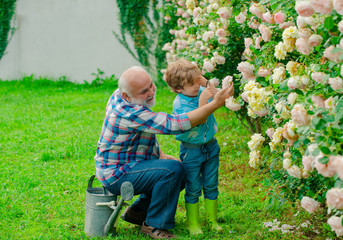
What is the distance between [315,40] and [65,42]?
8.91 metres

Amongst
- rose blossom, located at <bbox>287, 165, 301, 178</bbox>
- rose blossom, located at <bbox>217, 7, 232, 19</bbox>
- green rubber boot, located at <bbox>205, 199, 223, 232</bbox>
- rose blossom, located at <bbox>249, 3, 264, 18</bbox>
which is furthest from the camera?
rose blossom, located at <bbox>217, 7, 232, 19</bbox>

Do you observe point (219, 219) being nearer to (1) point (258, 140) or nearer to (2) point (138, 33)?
(1) point (258, 140)

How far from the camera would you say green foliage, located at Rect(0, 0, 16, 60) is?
10156mm

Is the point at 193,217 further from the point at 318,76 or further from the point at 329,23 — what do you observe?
the point at 329,23

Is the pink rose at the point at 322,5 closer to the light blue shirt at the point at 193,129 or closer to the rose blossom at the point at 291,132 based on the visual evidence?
the rose blossom at the point at 291,132

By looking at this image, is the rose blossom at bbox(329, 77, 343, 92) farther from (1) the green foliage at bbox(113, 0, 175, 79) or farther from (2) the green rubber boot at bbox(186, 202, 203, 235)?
(1) the green foliage at bbox(113, 0, 175, 79)

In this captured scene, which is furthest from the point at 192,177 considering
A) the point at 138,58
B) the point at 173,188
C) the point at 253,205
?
the point at 138,58

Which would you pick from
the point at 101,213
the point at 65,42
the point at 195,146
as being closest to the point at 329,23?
the point at 195,146

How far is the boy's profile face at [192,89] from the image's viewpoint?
2.82 m

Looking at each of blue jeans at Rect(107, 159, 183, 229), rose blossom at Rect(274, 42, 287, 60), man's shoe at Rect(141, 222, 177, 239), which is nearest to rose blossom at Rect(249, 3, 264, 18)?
rose blossom at Rect(274, 42, 287, 60)

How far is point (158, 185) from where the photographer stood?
8.98ft

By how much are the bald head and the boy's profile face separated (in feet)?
0.76

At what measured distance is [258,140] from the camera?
8.71 feet

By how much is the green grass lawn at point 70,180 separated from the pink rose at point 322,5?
1.54 meters
